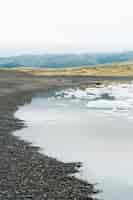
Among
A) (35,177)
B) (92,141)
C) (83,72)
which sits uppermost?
(83,72)

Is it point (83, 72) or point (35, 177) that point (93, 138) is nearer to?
point (35, 177)

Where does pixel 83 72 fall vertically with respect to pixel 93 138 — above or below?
above

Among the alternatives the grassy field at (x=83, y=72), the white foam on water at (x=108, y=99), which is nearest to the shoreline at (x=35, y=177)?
the white foam on water at (x=108, y=99)

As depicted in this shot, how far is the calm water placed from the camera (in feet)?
65.6

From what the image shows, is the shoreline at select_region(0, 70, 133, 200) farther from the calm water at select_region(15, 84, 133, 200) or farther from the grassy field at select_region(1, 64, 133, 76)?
the grassy field at select_region(1, 64, 133, 76)

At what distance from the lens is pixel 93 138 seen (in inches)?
1178

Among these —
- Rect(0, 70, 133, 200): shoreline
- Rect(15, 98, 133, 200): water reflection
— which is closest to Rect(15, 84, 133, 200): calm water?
Rect(15, 98, 133, 200): water reflection

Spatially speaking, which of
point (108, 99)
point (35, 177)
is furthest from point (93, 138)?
point (108, 99)

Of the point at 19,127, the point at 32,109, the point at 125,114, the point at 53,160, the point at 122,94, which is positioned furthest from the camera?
the point at 122,94

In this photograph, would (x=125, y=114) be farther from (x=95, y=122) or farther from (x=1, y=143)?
(x=1, y=143)

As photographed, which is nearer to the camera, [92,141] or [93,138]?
[92,141]

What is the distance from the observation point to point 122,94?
64.6 meters

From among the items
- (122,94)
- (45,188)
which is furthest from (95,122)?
(122,94)

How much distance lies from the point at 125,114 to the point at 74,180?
24452 millimetres
